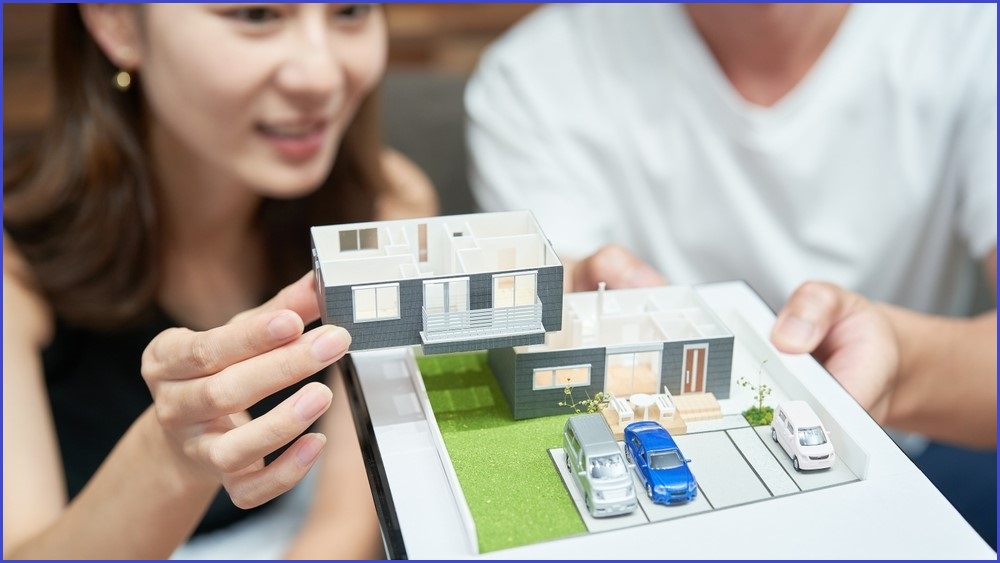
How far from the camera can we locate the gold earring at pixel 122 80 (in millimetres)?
2258

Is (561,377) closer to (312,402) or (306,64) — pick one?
(312,402)

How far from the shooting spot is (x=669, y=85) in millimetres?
2693

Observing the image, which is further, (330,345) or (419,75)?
(419,75)

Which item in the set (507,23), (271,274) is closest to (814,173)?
(271,274)

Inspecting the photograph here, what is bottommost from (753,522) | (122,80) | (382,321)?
(753,522)

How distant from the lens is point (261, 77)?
2053mm

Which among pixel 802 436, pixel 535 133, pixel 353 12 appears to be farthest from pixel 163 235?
pixel 802 436

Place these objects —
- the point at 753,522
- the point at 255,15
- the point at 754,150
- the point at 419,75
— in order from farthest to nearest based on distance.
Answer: the point at 419,75, the point at 754,150, the point at 255,15, the point at 753,522

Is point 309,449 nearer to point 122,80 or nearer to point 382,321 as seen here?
point 382,321

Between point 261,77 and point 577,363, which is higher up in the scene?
point 261,77

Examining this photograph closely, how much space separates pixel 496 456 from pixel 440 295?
260 millimetres

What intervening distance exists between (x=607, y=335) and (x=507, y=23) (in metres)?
3.37

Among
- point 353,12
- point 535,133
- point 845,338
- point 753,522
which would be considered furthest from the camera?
point 535,133

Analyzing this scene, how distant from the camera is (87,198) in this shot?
7.56ft
